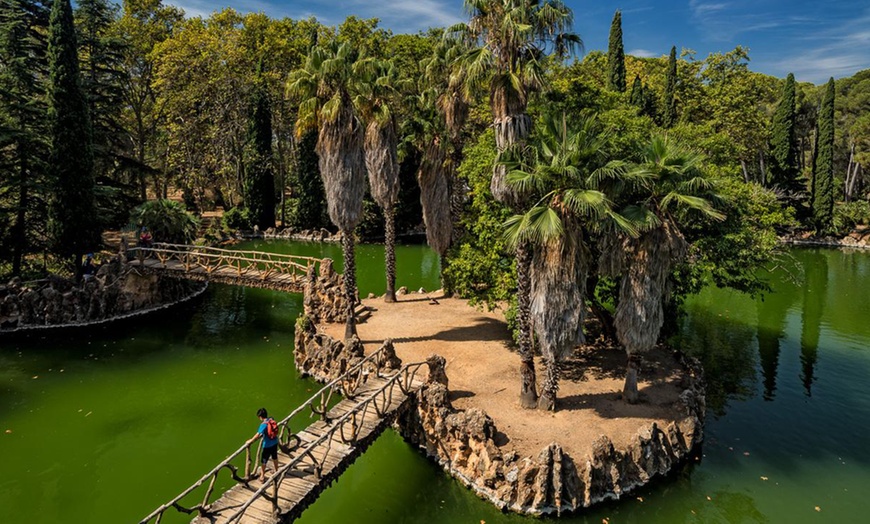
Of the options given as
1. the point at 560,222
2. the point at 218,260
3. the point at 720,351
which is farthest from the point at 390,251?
the point at 720,351

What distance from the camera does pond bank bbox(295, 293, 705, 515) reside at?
1357 cm

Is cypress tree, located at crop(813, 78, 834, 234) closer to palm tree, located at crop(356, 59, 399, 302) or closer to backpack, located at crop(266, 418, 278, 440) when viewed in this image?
palm tree, located at crop(356, 59, 399, 302)

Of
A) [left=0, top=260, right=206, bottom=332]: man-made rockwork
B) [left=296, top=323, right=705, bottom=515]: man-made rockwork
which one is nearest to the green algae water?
[left=296, top=323, right=705, bottom=515]: man-made rockwork

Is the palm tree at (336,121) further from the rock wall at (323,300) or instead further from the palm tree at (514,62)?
the palm tree at (514,62)

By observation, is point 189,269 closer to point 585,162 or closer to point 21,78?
point 21,78

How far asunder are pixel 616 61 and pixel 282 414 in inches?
1929

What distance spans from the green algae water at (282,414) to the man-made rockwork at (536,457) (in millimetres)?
435

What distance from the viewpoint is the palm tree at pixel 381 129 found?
2119 centimetres

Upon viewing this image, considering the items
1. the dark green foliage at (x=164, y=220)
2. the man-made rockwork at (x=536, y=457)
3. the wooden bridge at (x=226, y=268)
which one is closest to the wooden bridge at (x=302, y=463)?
the man-made rockwork at (x=536, y=457)

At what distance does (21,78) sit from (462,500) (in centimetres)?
3473

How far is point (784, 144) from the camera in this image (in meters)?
56.6

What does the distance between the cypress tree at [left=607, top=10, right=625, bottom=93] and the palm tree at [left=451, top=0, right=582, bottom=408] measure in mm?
40294

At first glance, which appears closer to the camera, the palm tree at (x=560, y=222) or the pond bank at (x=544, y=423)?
the pond bank at (x=544, y=423)

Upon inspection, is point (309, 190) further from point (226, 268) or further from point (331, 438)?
point (331, 438)
